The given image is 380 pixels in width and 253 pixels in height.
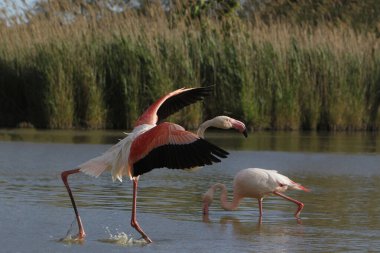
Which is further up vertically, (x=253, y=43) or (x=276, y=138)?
(x=253, y=43)

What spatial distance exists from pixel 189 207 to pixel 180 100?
3.67 ft

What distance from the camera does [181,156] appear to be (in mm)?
6473

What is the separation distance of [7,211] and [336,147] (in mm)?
7753

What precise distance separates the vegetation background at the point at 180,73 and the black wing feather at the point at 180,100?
9140 mm

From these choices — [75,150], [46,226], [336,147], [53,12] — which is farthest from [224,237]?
[53,12]

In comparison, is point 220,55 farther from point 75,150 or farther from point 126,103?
point 75,150

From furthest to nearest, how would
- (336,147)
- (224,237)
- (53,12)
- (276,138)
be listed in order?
(53,12) < (276,138) < (336,147) < (224,237)

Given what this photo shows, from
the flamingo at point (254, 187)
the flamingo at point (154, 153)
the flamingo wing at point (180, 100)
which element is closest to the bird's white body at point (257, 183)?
the flamingo at point (254, 187)

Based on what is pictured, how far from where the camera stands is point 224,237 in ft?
23.8

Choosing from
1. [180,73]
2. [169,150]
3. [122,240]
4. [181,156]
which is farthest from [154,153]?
[180,73]

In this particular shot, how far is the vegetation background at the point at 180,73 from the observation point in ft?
57.7

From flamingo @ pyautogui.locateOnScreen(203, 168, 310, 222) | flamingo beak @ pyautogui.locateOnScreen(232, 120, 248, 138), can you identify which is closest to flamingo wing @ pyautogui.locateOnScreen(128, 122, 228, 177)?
flamingo beak @ pyautogui.locateOnScreen(232, 120, 248, 138)

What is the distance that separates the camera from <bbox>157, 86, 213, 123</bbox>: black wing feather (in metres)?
8.09

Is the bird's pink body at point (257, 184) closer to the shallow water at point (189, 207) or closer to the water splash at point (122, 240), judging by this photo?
the shallow water at point (189, 207)
